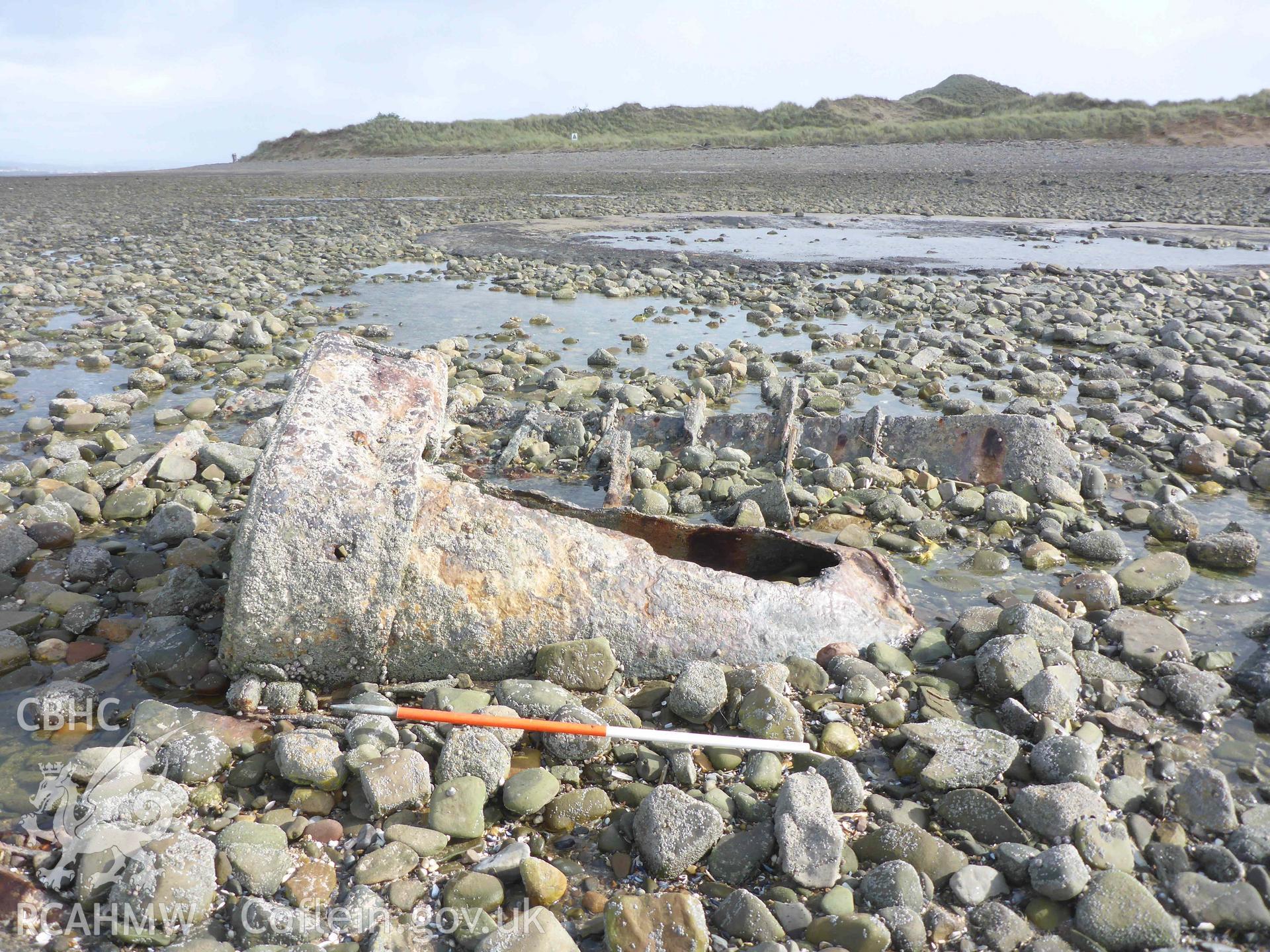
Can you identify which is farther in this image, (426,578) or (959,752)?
(426,578)

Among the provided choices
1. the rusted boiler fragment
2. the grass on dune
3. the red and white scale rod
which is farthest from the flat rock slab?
the grass on dune

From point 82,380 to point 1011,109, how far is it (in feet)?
206

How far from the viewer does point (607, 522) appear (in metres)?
4.14

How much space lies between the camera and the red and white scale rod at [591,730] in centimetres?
290

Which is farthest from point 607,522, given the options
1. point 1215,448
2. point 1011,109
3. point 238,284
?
point 1011,109

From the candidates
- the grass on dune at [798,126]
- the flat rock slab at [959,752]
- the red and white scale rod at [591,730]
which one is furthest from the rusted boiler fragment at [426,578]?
the grass on dune at [798,126]

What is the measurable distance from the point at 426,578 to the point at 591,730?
89 centimetres

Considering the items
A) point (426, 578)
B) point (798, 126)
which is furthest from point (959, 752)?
point (798, 126)

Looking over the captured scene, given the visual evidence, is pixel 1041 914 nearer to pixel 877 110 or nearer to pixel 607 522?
pixel 607 522

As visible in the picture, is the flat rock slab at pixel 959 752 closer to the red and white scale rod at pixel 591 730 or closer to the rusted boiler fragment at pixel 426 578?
the red and white scale rod at pixel 591 730

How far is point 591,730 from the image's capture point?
9.58 ft

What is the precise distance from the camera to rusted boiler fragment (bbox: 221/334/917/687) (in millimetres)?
3066

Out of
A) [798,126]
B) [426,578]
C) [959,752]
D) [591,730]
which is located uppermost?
[798,126]

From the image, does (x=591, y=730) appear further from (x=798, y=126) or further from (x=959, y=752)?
(x=798, y=126)
